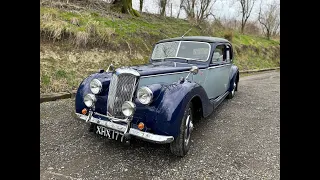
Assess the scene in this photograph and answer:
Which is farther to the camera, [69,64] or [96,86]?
[69,64]

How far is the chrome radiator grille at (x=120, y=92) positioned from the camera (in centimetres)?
279

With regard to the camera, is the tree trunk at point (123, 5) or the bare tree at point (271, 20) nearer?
the tree trunk at point (123, 5)

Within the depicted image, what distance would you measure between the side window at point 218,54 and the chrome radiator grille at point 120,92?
2.09 metres

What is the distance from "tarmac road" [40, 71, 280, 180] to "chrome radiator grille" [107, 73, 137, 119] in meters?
0.58

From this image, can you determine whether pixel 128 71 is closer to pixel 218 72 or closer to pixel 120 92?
pixel 120 92

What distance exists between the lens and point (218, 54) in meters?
4.67

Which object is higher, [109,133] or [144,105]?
[144,105]

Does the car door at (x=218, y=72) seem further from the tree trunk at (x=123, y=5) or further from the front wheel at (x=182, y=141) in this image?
the tree trunk at (x=123, y=5)

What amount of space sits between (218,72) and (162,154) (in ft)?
7.75

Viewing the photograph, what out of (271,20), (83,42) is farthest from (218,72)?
(271,20)

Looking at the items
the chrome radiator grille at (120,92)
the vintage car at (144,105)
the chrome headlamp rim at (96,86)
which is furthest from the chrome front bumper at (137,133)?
the chrome headlamp rim at (96,86)
